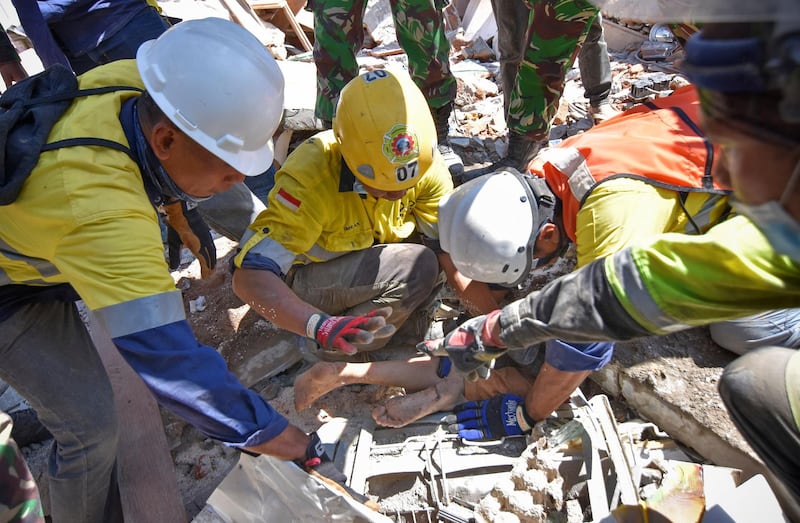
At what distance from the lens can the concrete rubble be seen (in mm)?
1996

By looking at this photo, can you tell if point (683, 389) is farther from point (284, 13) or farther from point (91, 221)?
point (284, 13)

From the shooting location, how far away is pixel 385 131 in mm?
2303

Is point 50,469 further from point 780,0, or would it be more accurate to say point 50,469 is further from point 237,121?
point 780,0

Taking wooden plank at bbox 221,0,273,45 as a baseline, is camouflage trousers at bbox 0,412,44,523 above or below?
below

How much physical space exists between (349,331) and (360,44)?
224 centimetres

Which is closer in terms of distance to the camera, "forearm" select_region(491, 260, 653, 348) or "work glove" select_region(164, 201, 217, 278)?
"forearm" select_region(491, 260, 653, 348)

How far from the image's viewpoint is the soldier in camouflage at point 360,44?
337cm

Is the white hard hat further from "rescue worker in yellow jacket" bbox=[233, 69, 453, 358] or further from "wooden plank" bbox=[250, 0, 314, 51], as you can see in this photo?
"wooden plank" bbox=[250, 0, 314, 51]

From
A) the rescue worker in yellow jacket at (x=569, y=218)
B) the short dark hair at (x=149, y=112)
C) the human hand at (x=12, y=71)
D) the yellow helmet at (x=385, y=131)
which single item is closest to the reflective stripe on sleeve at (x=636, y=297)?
the rescue worker in yellow jacket at (x=569, y=218)

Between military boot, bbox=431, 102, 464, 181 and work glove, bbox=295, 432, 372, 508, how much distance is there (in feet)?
7.79

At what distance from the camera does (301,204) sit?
8.10 ft

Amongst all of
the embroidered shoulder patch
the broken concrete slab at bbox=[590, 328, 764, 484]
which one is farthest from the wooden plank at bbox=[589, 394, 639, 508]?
the embroidered shoulder patch

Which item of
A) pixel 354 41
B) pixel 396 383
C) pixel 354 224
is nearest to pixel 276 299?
pixel 354 224

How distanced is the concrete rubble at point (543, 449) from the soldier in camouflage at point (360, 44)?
1468 millimetres
